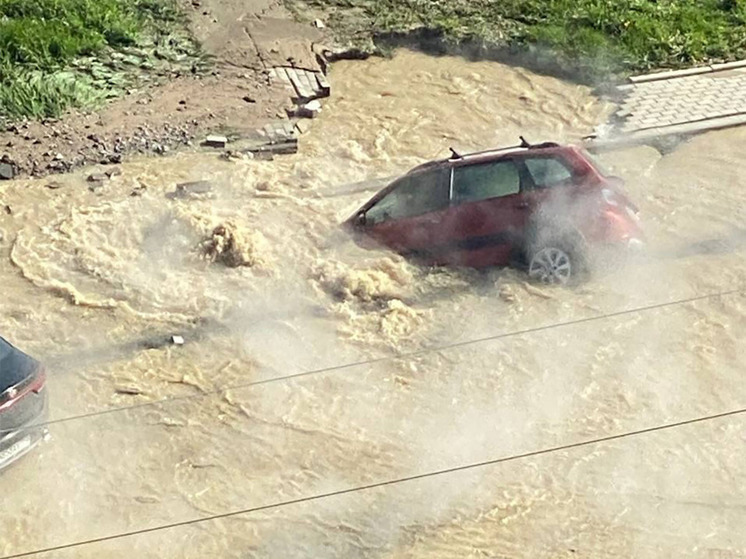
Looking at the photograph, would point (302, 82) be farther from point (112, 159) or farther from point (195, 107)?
point (112, 159)

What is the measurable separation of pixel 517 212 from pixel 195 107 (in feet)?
22.4

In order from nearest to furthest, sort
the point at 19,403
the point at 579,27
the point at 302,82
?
1. the point at 19,403
2. the point at 302,82
3. the point at 579,27

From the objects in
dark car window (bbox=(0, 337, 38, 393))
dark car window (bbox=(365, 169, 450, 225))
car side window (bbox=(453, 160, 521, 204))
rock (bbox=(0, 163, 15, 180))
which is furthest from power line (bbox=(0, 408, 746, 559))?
rock (bbox=(0, 163, 15, 180))

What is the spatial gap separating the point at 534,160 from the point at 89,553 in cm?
675

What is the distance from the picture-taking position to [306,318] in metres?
14.8

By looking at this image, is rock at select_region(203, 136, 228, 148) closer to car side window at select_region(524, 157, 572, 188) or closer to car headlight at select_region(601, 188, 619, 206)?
car side window at select_region(524, 157, 572, 188)

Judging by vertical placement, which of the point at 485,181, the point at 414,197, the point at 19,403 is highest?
the point at 485,181

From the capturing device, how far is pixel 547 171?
14727 mm

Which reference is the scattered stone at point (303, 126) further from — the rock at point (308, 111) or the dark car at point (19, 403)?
the dark car at point (19, 403)

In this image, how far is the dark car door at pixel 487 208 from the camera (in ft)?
48.6

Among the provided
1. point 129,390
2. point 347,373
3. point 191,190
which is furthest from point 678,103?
point 129,390

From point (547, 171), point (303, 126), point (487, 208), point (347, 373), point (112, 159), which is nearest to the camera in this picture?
point (347, 373)

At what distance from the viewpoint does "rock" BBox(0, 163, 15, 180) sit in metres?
17.8

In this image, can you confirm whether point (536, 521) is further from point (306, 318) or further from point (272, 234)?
point (272, 234)
